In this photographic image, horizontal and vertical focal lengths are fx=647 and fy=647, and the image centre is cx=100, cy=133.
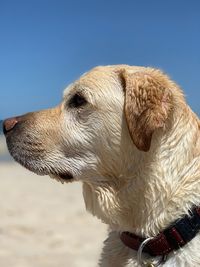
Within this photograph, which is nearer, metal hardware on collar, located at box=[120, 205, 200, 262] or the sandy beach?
metal hardware on collar, located at box=[120, 205, 200, 262]

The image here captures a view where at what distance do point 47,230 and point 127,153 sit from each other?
5.24m

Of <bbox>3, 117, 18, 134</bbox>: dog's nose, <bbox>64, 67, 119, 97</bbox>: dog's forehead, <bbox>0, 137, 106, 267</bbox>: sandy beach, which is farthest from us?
<bbox>0, 137, 106, 267</bbox>: sandy beach

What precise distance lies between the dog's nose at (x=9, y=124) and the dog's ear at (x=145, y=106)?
0.86 m

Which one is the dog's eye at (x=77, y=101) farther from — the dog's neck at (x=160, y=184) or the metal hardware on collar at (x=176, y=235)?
the metal hardware on collar at (x=176, y=235)

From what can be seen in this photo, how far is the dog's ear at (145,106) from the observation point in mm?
3885

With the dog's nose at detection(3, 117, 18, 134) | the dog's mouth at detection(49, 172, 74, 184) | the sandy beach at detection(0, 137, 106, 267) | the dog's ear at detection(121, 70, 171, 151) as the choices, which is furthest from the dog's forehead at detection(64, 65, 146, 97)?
the sandy beach at detection(0, 137, 106, 267)

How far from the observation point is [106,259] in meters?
4.23

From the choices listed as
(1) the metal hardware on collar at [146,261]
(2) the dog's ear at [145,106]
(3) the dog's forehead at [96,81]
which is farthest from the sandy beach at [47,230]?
(2) the dog's ear at [145,106]

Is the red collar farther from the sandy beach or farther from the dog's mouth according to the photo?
the sandy beach

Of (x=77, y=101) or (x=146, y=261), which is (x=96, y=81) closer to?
(x=77, y=101)

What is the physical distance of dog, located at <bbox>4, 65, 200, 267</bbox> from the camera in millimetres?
3957

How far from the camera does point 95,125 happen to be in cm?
420

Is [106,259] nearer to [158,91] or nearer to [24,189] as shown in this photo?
[158,91]

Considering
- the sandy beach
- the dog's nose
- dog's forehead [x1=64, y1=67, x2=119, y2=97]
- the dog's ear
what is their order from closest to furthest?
the dog's ear, dog's forehead [x1=64, y1=67, x2=119, y2=97], the dog's nose, the sandy beach
